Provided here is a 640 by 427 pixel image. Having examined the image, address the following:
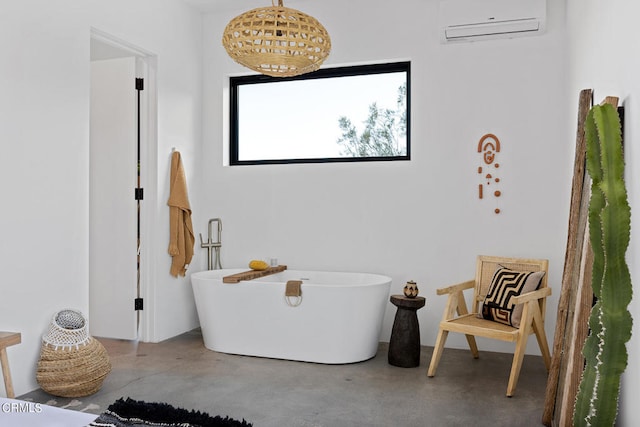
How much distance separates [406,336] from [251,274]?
1.30m

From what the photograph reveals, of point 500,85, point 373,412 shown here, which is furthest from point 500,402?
point 500,85

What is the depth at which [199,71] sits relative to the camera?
522 cm

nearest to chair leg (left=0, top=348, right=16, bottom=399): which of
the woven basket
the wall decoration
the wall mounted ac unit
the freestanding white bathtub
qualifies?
the woven basket

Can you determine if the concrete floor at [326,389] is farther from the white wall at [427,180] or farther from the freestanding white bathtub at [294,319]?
the white wall at [427,180]

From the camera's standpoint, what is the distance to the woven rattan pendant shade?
2.94 m

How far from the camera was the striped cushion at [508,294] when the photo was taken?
3.56m

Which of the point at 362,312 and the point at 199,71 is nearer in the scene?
the point at 362,312

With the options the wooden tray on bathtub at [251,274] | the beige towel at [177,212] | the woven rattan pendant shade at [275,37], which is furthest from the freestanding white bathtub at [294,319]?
the woven rattan pendant shade at [275,37]

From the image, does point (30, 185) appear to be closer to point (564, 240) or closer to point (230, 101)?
point (230, 101)

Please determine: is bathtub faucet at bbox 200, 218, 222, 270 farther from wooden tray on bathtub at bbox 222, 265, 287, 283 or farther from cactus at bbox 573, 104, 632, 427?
cactus at bbox 573, 104, 632, 427

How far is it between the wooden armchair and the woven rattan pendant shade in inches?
68.0

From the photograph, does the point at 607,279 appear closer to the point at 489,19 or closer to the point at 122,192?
the point at 489,19

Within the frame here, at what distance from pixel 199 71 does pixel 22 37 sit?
204 centimetres

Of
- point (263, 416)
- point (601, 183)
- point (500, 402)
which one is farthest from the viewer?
point (500, 402)
